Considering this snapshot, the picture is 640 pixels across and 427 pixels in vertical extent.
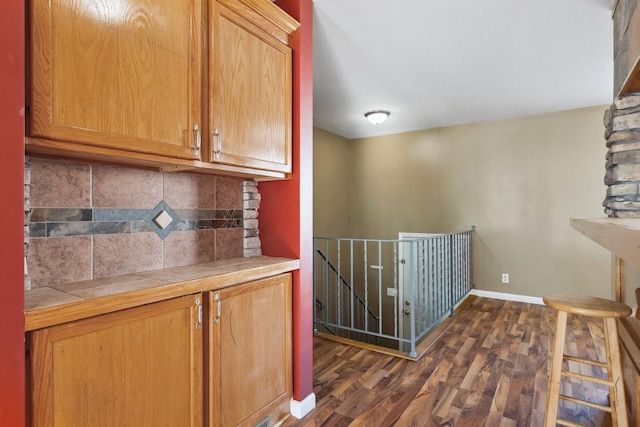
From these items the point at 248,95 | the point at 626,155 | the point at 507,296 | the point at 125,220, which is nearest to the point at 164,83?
the point at 248,95

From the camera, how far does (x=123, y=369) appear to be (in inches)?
44.8

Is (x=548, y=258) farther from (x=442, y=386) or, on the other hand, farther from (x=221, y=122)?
(x=221, y=122)

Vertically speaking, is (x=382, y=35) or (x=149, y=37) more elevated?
(x=382, y=35)

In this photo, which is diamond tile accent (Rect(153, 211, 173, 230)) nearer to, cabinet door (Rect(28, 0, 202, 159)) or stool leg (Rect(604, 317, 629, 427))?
cabinet door (Rect(28, 0, 202, 159))

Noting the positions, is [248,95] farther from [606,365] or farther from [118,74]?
[606,365]

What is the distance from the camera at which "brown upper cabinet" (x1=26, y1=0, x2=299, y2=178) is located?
1026 millimetres

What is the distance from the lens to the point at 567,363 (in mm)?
2553

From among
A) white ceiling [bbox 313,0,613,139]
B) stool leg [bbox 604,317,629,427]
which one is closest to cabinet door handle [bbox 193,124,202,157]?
white ceiling [bbox 313,0,613,139]

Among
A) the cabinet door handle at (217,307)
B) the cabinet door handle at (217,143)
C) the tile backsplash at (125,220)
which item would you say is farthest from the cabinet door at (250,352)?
the cabinet door handle at (217,143)

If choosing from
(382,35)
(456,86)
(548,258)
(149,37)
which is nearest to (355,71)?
(382,35)

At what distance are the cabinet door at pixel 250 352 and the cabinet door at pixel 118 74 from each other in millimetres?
728

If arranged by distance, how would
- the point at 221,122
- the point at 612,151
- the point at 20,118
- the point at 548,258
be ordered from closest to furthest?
the point at 20,118 < the point at 221,122 < the point at 612,151 < the point at 548,258

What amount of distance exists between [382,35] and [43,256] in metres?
2.40

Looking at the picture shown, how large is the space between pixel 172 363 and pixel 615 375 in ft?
6.53
